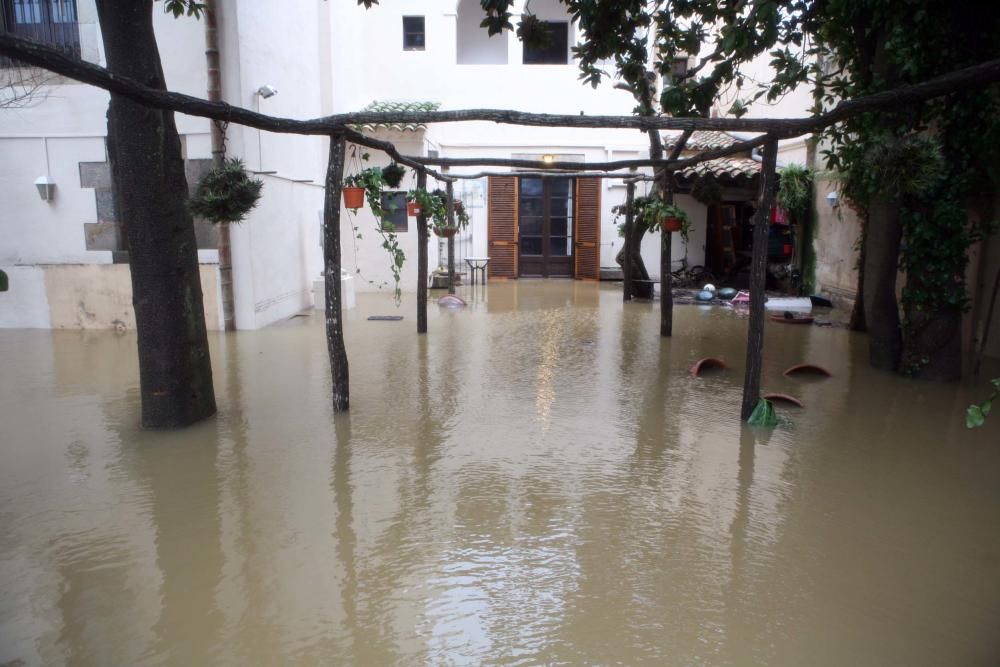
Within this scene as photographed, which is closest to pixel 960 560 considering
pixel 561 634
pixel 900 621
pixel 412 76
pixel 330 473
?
pixel 900 621

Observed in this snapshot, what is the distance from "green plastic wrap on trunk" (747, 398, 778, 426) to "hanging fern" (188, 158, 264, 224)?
13.5ft

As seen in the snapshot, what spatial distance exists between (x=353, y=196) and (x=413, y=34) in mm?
9490

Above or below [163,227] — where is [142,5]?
above

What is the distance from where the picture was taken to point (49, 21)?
9328 millimetres

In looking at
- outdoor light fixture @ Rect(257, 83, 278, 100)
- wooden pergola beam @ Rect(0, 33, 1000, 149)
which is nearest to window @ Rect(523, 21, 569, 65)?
outdoor light fixture @ Rect(257, 83, 278, 100)

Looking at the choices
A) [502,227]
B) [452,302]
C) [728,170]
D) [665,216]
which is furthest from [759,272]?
[502,227]

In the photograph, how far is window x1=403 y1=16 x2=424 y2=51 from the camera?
1606 cm

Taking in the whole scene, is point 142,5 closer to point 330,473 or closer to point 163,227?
point 163,227

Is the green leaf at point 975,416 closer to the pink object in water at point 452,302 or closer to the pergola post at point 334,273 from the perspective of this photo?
the pergola post at point 334,273

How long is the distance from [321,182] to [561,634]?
37.5ft

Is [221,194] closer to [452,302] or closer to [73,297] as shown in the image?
[73,297]

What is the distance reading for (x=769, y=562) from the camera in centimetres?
356

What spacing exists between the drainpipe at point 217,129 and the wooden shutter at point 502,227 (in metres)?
7.89

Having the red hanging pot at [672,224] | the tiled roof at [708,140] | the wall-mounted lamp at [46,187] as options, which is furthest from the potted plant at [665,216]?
the wall-mounted lamp at [46,187]
